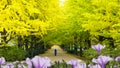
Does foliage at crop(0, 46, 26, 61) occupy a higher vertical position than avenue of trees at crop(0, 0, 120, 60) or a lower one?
lower

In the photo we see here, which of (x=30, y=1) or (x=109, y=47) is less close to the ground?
(x=30, y=1)

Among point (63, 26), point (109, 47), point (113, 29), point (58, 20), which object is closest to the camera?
point (113, 29)

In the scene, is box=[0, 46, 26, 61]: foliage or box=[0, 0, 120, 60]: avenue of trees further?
box=[0, 46, 26, 61]: foliage

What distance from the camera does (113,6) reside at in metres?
19.9

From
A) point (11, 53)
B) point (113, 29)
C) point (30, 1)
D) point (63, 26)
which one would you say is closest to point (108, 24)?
point (113, 29)

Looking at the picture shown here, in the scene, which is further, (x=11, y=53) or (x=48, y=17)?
(x=48, y=17)

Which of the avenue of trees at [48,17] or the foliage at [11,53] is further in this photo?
the foliage at [11,53]

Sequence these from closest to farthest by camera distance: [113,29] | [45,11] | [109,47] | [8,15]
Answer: [8,15] → [113,29] → [109,47] → [45,11]

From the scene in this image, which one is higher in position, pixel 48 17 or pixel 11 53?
pixel 48 17

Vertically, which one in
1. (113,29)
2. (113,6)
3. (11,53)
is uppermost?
(113,6)

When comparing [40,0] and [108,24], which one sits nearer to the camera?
[108,24]

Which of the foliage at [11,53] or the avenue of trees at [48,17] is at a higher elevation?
the avenue of trees at [48,17]

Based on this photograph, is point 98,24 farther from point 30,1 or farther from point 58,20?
point 58,20

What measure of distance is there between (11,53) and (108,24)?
6654 mm
